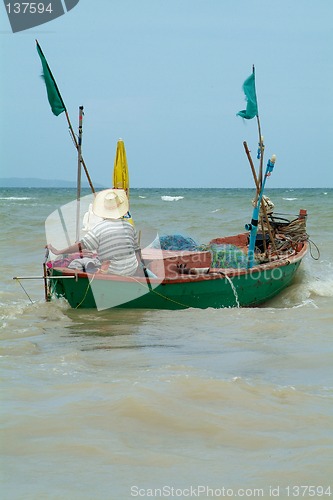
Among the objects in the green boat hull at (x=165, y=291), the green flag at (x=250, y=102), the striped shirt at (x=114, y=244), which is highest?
the green flag at (x=250, y=102)

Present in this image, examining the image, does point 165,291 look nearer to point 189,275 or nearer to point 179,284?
point 179,284

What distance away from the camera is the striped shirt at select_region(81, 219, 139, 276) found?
7617 mm

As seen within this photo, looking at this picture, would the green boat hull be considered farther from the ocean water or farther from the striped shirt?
the striped shirt

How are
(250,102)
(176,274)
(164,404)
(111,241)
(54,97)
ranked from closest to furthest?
(164,404) → (111,241) → (176,274) → (54,97) → (250,102)

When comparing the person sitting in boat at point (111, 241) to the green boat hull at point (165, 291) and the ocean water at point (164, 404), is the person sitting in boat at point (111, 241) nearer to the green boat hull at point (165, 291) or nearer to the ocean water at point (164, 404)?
the green boat hull at point (165, 291)

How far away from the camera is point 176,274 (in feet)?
26.9

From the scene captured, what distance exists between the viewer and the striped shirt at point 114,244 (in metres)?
7.62

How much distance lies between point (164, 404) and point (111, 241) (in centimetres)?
316

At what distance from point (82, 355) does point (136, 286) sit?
1.63 m

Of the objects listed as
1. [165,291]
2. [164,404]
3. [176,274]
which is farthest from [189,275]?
[164,404]

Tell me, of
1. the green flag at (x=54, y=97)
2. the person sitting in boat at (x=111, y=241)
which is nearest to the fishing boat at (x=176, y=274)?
the green flag at (x=54, y=97)

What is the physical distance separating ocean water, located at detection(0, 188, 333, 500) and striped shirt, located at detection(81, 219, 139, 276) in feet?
1.65

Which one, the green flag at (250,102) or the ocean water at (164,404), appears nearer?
the ocean water at (164,404)

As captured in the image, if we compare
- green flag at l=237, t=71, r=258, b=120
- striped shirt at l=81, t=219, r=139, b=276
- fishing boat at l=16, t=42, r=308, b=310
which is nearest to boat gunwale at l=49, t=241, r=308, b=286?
fishing boat at l=16, t=42, r=308, b=310
